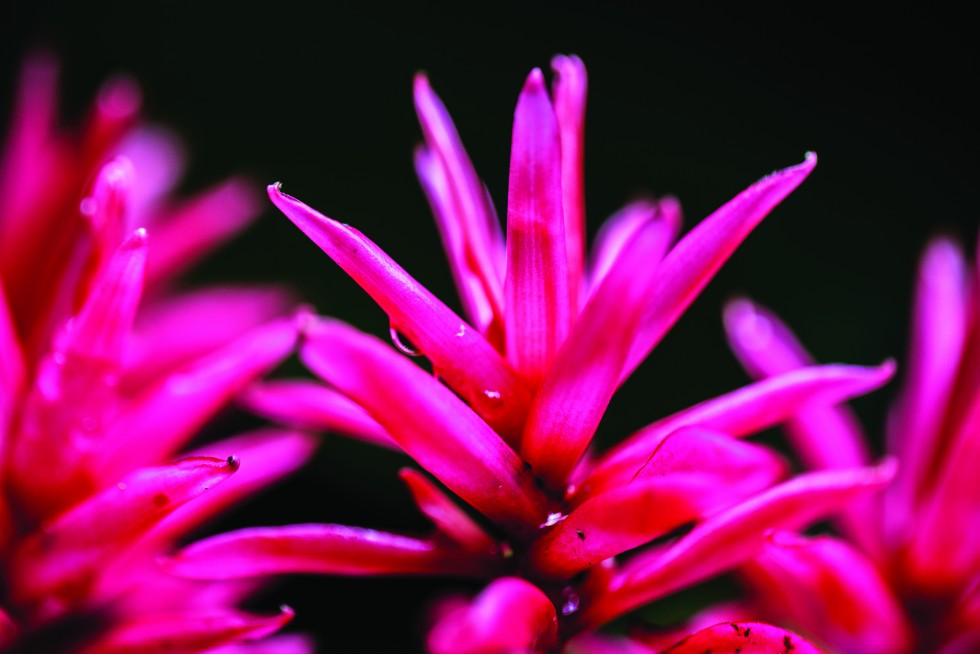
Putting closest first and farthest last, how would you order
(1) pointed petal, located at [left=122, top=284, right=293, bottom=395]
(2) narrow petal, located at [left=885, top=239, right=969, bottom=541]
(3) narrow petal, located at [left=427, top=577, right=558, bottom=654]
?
(3) narrow petal, located at [left=427, top=577, right=558, bottom=654] < (2) narrow petal, located at [left=885, top=239, right=969, bottom=541] < (1) pointed petal, located at [left=122, top=284, right=293, bottom=395]

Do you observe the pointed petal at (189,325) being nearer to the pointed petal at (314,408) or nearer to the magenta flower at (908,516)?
the pointed petal at (314,408)

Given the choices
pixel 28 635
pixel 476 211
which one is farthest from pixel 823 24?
pixel 28 635

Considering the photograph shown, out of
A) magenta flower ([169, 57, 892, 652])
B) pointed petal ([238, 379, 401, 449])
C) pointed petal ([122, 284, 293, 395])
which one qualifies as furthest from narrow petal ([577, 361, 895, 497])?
pointed petal ([122, 284, 293, 395])

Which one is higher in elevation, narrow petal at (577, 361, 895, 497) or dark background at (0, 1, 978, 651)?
dark background at (0, 1, 978, 651)

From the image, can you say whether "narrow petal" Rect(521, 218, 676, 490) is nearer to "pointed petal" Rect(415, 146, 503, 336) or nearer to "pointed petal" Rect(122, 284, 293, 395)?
"pointed petal" Rect(415, 146, 503, 336)

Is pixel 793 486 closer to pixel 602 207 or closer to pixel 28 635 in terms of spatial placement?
pixel 28 635
